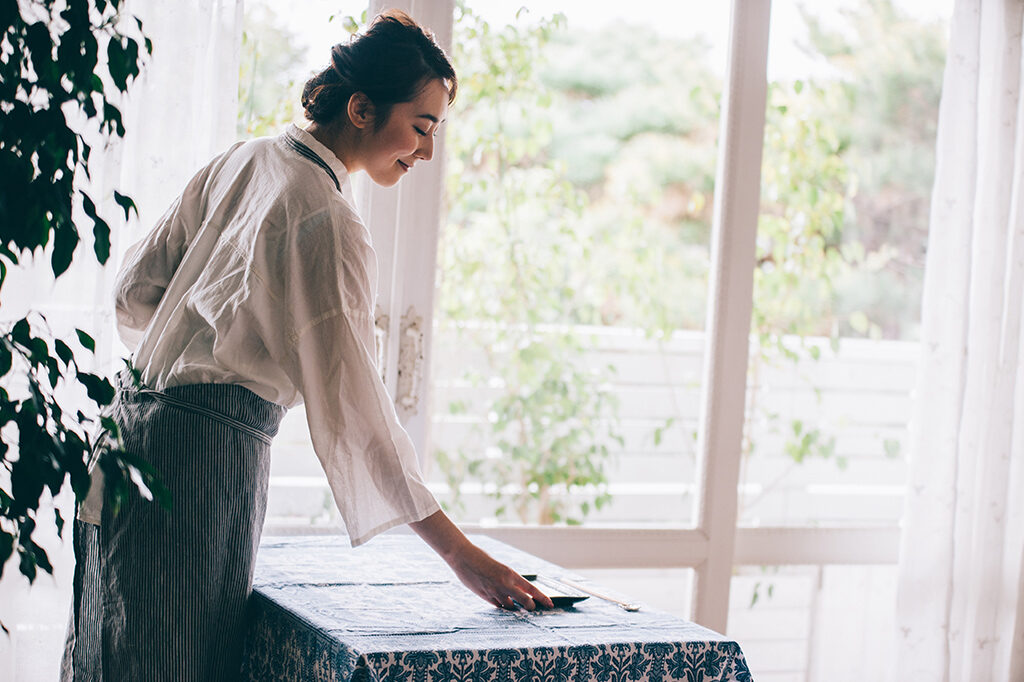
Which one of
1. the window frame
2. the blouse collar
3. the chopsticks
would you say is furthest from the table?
the window frame

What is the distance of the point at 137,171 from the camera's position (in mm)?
1991

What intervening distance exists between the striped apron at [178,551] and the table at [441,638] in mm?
81

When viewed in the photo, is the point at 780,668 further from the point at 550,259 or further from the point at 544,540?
the point at 550,259

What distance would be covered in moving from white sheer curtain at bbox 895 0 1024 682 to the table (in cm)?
150

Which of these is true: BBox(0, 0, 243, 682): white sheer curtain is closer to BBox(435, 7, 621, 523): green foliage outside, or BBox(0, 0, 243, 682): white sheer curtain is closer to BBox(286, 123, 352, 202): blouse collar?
BBox(435, 7, 621, 523): green foliage outside

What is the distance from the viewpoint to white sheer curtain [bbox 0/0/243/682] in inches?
77.2

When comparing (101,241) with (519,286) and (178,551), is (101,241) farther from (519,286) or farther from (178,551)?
(519,286)

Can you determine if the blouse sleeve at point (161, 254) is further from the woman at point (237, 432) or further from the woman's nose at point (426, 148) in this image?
the woman's nose at point (426, 148)

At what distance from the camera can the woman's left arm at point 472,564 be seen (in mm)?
1326

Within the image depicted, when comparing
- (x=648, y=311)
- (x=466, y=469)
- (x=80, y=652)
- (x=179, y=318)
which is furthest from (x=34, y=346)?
(x=648, y=311)

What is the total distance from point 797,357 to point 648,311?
0.44 metres

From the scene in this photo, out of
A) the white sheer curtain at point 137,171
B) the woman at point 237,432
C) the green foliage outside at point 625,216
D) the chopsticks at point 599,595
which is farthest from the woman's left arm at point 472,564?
the green foliage outside at point 625,216

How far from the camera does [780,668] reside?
2787 millimetres

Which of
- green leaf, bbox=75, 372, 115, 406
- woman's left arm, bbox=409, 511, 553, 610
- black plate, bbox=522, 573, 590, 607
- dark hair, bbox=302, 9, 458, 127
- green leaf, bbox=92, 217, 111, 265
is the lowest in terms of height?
black plate, bbox=522, 573, 590, 607
